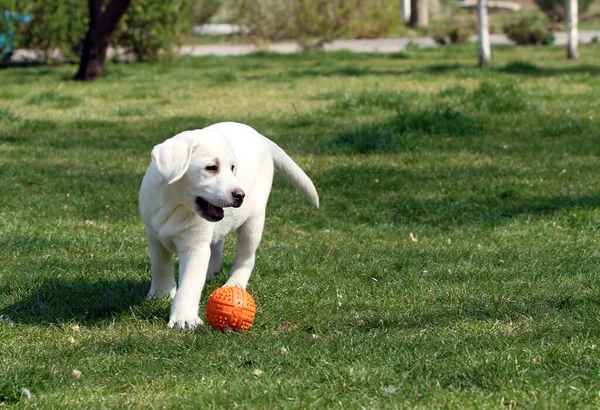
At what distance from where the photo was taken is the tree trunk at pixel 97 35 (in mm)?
15789

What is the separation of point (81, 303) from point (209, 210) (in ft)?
3.40

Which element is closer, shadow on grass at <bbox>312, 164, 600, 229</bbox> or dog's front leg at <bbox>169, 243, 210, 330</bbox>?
dog's front leg at <bbox>169, 243, 210, 330</bbox>

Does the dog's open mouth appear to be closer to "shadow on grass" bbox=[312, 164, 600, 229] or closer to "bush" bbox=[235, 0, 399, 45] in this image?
"shadow on grass" bbox=[312, 164, 600, 229]

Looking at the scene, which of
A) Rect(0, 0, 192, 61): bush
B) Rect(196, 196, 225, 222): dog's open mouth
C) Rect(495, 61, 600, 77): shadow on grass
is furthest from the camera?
Rect(0, 0, 192, 61): bush

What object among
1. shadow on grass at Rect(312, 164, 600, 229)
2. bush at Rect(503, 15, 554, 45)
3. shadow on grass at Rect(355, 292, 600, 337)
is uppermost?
shadow on grass at Rect(355, 292, 600, 337)

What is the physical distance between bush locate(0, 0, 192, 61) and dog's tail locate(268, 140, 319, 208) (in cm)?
1368

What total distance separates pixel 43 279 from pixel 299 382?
2.26m

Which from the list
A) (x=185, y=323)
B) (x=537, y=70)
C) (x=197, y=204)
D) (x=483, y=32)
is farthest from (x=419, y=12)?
(x=185, y=323)

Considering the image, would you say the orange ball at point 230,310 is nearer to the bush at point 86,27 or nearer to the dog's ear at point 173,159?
the dog's ear at point 173,159

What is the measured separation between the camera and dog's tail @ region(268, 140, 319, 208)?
567cm

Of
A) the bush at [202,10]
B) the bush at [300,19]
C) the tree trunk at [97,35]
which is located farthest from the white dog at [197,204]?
the bush at [202,10]

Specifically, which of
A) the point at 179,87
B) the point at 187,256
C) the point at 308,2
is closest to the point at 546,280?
the point at 187,256

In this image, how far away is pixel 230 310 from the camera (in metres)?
4.59

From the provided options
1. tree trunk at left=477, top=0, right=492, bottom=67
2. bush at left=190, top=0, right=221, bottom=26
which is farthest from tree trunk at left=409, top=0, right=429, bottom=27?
tree trunk at left=477, top=0, right=492, bottom=67
